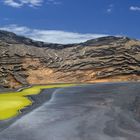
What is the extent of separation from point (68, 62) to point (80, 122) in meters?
54.8

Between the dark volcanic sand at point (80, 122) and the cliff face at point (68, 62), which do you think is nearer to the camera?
the dark volcanic sand at point (80, 122)

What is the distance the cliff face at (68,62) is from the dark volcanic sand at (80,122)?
3591 centimetres

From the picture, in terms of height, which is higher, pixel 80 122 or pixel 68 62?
pixel 68 62

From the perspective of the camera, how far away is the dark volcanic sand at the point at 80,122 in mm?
25281

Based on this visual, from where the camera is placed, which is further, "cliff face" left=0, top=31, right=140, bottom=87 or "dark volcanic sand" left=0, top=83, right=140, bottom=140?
"cliff face" left=0, top=31, right=140, bottom=87

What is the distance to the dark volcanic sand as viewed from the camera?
25281mm

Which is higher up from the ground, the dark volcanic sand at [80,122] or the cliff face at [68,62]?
the cliff face at [68,62]

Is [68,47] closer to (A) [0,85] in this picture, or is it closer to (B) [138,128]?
(A) [0,85]

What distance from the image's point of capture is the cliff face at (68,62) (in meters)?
78.1

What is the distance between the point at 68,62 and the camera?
84.2 m

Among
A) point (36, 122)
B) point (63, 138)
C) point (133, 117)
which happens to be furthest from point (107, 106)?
point (63, 138)

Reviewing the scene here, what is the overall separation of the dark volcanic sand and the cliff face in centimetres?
Answer: 3591

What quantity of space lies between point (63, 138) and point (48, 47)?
228 feet

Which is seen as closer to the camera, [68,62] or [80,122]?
[80,122]
